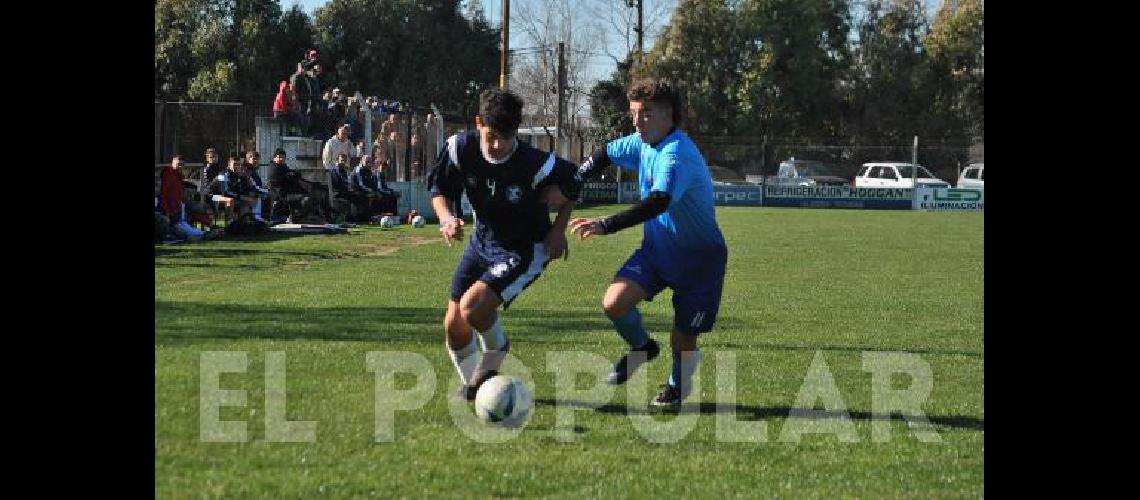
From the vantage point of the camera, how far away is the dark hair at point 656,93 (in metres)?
7.83

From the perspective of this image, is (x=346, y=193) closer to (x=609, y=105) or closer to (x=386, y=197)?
(x=386, y=197)

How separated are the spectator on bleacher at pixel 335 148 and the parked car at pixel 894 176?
2459 centimetres

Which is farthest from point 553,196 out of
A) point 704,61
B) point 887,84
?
point 887,84

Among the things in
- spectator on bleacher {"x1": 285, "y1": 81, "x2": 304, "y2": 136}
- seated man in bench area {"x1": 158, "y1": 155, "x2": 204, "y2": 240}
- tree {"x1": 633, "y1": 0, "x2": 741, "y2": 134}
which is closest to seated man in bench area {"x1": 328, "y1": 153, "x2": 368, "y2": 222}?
spectator on bleacher {"x1": 285, "y1": 81, "x2": 304, "y2": 136}

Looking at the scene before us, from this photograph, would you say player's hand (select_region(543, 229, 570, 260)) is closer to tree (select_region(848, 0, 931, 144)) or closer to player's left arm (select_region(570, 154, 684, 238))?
player's left arm (select_region(570, 154, 684, 238))

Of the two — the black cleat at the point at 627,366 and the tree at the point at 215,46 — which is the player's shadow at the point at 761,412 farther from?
the tree at the point at 215,46

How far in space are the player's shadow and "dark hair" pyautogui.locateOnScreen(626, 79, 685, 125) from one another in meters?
1.61

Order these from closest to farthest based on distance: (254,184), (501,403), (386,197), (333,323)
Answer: (501,403), (333,323), (254,184), (386,197)

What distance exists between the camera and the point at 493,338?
8.02m

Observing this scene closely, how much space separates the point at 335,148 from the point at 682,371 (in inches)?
806
